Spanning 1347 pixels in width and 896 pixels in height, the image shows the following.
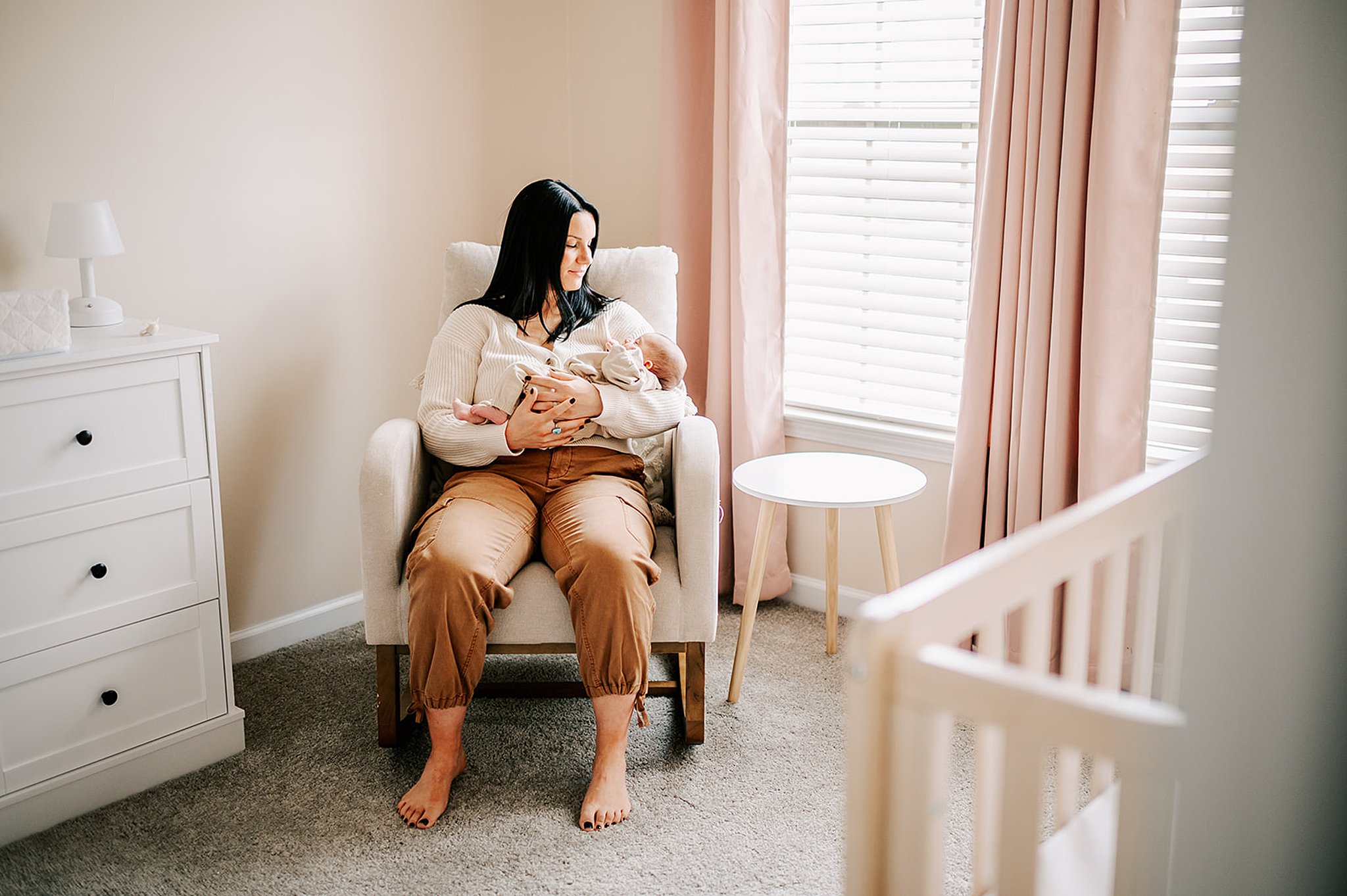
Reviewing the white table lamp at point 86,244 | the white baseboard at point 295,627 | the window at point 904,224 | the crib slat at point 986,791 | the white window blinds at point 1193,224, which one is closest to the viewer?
the crib slat at point 986,791

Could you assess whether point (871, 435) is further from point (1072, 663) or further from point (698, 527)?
point (1072, 663)

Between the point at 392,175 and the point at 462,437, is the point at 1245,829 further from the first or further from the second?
the point at 392,175

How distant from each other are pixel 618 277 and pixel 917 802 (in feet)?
5.78

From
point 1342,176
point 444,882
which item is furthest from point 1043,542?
point 444,882

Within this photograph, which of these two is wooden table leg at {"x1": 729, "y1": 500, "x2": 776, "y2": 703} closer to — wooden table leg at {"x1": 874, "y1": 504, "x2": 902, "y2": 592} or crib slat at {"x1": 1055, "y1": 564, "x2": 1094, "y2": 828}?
wooden table leg at {"x1": 874, "y1": 504, "x2": 902, "y2": 592}

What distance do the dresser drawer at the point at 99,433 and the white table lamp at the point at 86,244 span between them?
228mm

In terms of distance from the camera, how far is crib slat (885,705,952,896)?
1.01 m

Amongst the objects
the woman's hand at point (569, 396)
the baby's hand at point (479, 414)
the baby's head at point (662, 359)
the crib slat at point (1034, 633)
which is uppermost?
the baby's head at point (662, 359)

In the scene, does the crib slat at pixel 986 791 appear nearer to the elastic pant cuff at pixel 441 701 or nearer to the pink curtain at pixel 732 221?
the elastic pant cuff at pixel 441 701

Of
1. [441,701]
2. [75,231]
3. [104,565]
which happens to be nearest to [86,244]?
[75,231]

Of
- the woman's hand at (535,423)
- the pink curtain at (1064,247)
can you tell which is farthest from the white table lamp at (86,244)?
the pink curtain at (1064,247)

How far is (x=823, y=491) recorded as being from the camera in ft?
7.62

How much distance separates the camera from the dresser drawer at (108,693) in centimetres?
199

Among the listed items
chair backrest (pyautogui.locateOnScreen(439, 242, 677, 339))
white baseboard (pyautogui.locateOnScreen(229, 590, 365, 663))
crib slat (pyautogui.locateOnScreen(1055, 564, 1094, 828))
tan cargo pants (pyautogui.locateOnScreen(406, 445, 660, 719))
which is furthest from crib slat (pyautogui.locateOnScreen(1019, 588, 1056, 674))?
white baseboard (pyautogui.locateOnScreen(229, 590, 365, 663))
